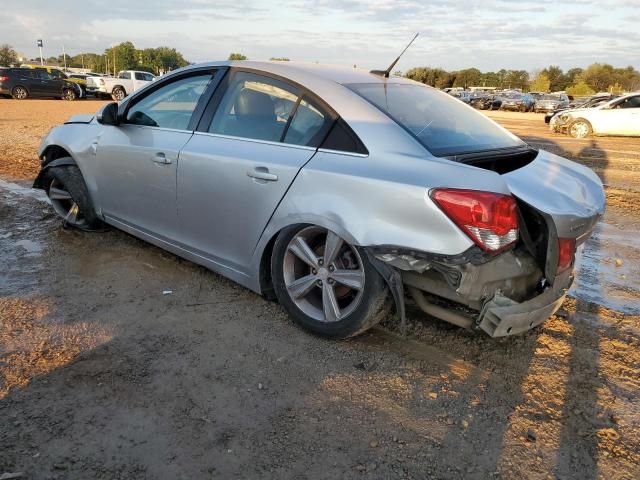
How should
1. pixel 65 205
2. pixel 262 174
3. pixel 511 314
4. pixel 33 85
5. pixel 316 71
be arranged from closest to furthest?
pixel 511 314, pixel 262 174, pixel 316 71, pixel 65 205, pixel 33 85

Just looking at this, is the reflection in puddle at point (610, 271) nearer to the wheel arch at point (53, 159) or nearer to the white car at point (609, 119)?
the wheel arch at point (53, 159)

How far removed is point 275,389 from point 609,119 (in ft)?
59.6

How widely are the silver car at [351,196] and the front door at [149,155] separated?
2 cm

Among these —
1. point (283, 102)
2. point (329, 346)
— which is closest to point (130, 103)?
point (283, 102)

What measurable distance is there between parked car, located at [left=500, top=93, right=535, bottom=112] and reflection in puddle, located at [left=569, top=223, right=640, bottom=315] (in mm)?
33910

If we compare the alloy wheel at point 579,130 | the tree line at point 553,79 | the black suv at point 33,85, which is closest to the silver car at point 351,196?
the alloy wheel at point 579,130

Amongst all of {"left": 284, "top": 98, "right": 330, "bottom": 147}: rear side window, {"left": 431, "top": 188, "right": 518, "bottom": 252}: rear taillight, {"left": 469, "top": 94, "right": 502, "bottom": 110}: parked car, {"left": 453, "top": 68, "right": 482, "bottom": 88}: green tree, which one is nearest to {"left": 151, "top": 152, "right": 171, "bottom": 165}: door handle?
{"left": 284, "top": 98, "right": 330, "bottom": 147}: rear side window

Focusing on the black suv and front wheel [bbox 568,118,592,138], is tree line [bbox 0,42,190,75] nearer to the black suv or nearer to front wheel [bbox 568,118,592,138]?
the black suv

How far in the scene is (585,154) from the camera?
1292 centimetres

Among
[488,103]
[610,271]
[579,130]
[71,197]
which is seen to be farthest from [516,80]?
[71,197]

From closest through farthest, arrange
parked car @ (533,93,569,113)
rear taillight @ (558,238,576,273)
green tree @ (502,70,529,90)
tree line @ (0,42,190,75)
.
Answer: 1. rear taillight @ (558,238,576,273)
2. parked car @ (533,93,569,113)
3. green tree @ (502,70,529,90)
4. tree line @ (0,42,190,75)

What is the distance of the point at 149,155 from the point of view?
13.4 ft

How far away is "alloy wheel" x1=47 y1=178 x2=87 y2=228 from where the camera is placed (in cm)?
508

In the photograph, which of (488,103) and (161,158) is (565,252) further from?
(488,103)
